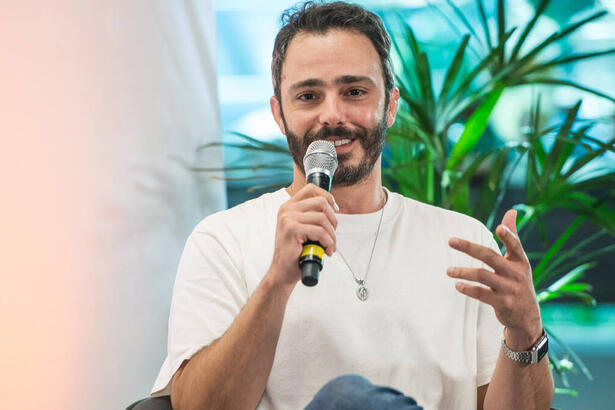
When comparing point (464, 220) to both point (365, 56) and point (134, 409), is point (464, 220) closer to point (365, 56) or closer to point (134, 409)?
point (365, 56)

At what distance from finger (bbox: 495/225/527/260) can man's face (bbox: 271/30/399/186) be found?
0.48 metres

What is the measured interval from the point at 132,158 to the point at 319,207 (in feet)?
3.29

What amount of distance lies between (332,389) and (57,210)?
873 mm

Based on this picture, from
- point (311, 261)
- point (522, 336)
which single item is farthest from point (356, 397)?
point (522, 336)

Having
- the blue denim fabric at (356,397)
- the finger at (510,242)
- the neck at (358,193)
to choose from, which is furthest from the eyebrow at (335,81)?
the blue denim fabric at (356,397)

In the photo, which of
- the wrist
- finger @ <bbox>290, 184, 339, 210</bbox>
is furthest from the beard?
the wrist

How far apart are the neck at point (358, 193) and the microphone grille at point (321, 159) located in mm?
276

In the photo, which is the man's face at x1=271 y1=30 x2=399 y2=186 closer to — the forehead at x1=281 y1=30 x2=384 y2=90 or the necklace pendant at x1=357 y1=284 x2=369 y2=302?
the forehead at x1=281 y1=30 x2=384 y2=90

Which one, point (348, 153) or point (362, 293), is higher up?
point (348, 153)

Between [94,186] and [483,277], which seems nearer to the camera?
[483,277]

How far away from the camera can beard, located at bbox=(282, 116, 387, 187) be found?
1.54m

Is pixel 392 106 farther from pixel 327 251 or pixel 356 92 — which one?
pixel 327 251

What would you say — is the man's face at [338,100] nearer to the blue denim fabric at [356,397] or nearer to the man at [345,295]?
the man at [345,295]

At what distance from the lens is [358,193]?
1.67 meters
